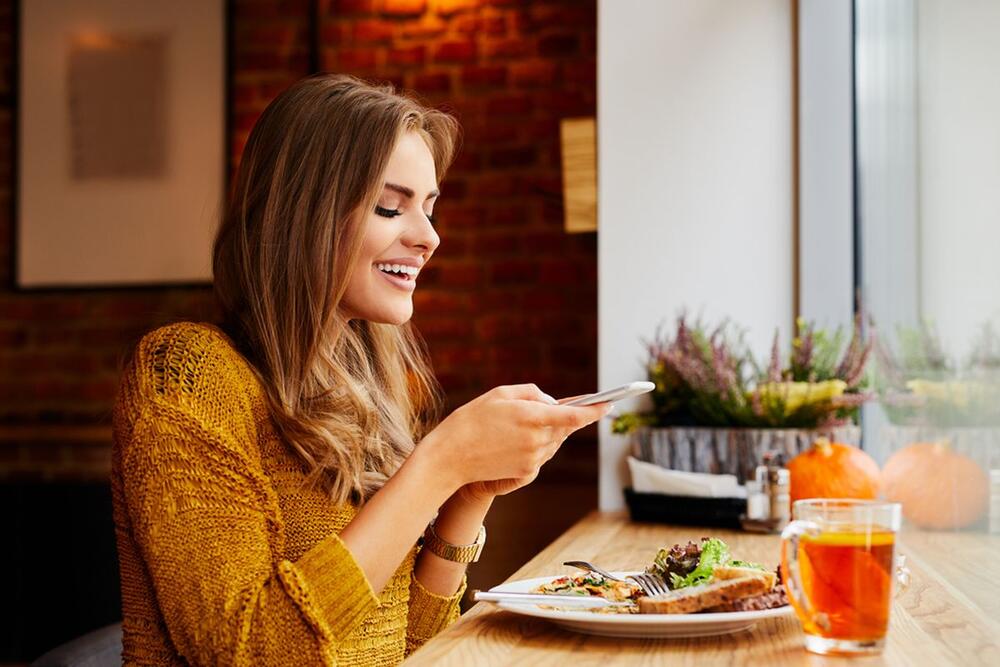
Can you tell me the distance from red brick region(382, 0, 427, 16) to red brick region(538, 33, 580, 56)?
39 cm

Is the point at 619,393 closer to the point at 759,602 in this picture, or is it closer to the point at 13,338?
the point at 759,602

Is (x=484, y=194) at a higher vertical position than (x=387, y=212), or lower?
higher

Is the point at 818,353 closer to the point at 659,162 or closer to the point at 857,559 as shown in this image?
the point at 659,162

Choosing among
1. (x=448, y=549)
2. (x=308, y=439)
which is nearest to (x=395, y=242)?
(x=308, y=439)

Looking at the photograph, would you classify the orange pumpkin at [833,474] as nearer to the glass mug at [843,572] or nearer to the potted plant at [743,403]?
the potted plant at [743,403]

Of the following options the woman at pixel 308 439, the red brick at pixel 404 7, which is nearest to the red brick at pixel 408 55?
the red brick at pixel 404 7

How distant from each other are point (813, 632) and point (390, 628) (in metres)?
0.56

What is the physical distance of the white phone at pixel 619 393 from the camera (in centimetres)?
100

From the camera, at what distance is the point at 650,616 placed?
3.23 ft

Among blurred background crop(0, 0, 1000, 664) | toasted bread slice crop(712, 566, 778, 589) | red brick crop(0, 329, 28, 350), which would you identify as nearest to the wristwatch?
toasted bread slice crop(712, 566, 778, 589)

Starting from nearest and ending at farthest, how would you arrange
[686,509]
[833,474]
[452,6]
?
[833,474], [686,509], [452,6]

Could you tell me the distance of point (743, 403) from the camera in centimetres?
196

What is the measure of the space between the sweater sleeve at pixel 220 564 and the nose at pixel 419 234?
0.38m

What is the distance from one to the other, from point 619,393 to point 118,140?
2.90 metres
